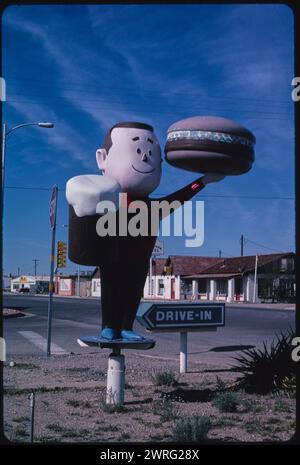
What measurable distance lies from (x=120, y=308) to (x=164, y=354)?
6364 millimetres

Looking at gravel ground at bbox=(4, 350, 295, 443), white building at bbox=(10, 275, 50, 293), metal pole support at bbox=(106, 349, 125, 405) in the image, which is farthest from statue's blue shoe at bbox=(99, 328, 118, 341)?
white building at bbox=(10, 275, 50, 293)

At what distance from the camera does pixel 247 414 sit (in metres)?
6.11

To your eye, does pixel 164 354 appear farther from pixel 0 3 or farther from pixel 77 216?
pixel 0 3

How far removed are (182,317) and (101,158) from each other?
121 inches

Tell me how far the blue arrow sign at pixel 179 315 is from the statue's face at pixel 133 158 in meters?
2.16

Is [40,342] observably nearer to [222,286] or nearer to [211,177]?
[211,177]

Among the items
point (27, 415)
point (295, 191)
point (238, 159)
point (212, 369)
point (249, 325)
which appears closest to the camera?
point (295, 191)

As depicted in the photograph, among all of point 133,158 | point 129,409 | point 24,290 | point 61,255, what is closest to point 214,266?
point 61,255

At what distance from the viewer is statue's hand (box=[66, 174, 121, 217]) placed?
5723mm

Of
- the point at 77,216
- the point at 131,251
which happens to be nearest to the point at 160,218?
the point at 131,251

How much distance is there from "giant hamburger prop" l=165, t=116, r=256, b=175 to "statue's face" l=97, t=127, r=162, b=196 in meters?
0.23

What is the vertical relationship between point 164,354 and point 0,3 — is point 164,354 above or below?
below

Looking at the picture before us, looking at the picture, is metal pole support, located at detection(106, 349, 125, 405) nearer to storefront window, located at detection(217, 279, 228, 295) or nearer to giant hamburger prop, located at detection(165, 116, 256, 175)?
giant hamburger prop, located at detection(165, 116, 256, 175)

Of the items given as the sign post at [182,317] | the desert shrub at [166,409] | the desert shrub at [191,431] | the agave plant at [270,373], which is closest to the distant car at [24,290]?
the sign post at [182,317]
